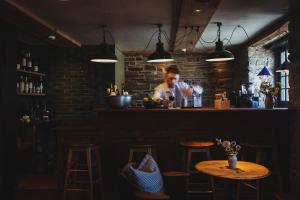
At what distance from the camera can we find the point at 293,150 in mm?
4098

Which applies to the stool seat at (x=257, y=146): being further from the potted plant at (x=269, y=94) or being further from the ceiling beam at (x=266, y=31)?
the ceiling beam at (x=266, y=31)

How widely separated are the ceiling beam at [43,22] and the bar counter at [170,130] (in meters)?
1.66

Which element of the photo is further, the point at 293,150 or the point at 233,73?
the point at 233,73

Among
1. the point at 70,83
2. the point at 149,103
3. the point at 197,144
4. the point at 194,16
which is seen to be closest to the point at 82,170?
the point at 149,103

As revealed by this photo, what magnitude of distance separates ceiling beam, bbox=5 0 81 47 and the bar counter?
65.3 inches

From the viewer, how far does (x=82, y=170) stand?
4.04 metres

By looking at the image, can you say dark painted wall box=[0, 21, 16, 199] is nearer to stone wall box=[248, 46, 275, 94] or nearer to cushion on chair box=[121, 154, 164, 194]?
cushion on chair box=[121, 154, 164, 194]

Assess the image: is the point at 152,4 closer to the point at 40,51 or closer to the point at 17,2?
the point at 17,2

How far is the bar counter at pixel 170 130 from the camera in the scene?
431 centimetres

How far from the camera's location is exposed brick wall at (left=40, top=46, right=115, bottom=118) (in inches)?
280

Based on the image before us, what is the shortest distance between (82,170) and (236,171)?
2.00 meters

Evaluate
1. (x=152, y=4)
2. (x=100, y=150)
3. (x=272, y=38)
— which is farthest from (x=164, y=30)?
(x=100, y=150)

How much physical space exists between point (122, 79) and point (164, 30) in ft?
8.28

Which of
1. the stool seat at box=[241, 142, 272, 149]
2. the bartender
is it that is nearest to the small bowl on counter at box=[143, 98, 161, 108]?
the bartender
